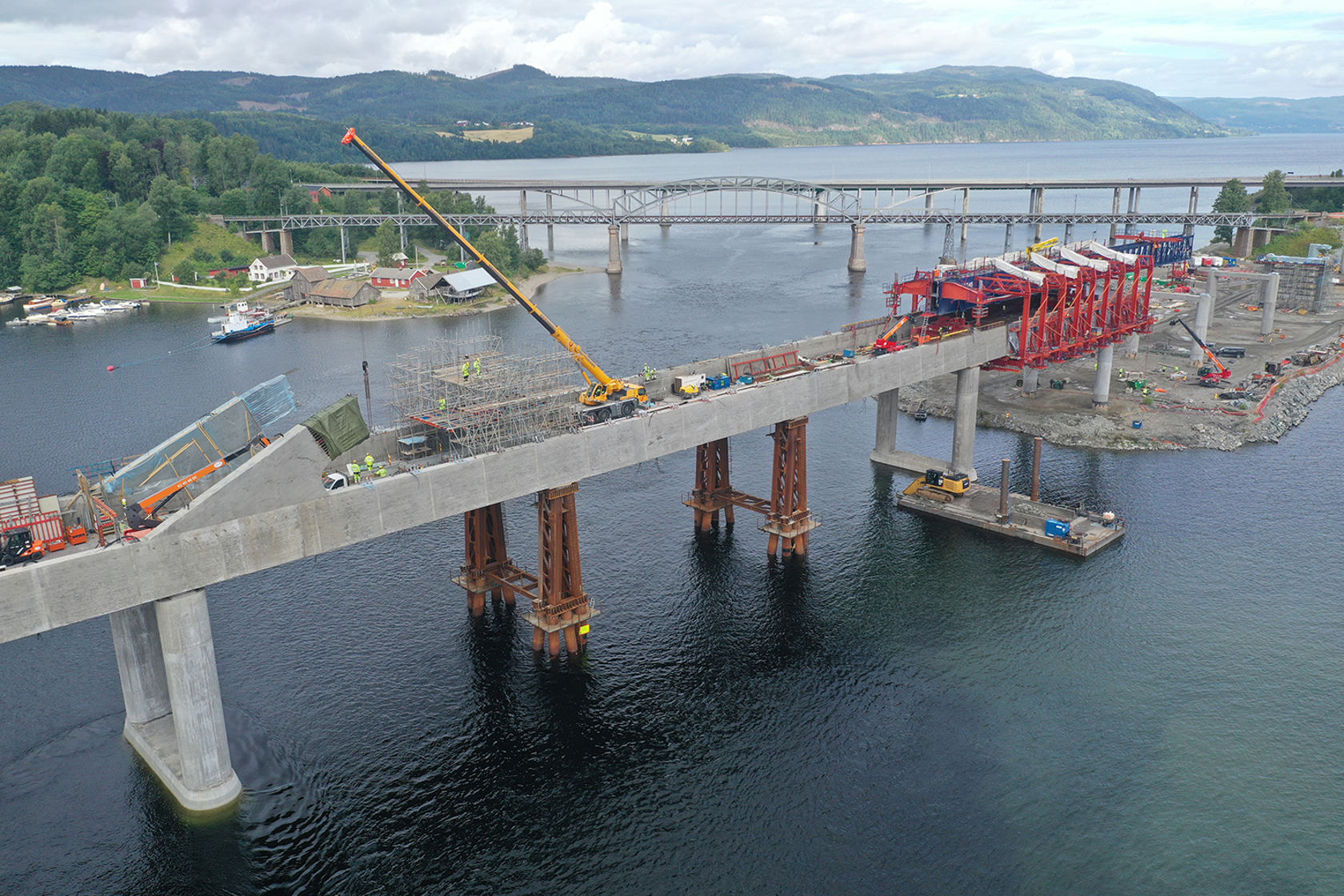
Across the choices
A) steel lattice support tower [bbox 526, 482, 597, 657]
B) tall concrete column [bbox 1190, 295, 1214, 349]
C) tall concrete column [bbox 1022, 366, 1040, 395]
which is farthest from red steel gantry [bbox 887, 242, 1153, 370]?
steel lattice support tower [bbox 526, 482, 597, 657]

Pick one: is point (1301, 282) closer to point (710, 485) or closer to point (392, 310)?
point (710, 485)

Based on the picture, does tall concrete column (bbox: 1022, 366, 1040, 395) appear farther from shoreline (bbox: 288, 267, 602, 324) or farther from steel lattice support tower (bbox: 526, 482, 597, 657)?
shoreline (bbox: 288, 267, 602, 324)

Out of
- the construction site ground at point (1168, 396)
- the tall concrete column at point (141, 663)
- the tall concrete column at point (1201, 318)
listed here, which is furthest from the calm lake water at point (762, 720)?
the tall concrete column at point (1201, 318)

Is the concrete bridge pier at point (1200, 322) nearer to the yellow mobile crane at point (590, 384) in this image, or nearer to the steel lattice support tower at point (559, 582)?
the yellow mobile crane at point (590, 384)

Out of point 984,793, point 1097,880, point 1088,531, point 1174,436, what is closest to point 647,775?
point 984,793

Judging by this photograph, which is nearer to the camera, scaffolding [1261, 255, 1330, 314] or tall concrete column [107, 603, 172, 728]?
A: tall concrete column [107, 603, 172, 728]

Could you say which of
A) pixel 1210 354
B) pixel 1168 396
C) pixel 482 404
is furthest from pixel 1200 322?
pixel 482 404
